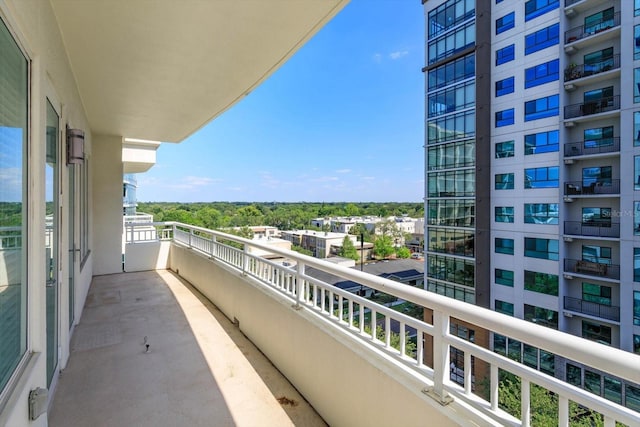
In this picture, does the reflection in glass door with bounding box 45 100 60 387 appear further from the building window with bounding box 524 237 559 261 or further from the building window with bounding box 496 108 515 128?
the building window with bounding box 496 108 515 128

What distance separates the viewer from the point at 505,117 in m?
13.4

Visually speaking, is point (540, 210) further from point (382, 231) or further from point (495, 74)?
point (382, 231)

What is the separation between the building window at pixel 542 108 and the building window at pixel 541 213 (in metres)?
3.56

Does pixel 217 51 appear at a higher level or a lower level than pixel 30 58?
higher

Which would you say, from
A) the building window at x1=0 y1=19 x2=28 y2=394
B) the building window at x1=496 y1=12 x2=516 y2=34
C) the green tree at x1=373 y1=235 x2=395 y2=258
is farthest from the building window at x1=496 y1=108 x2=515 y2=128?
the building window at x1=0 y1=19 x2=28 y2=394

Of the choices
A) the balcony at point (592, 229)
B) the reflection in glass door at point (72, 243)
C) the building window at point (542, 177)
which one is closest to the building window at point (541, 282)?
the balcony at point (592, 229)

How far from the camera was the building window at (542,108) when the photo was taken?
11984mm

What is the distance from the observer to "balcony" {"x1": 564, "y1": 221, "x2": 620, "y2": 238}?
1069cm

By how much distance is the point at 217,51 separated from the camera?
2.71 m

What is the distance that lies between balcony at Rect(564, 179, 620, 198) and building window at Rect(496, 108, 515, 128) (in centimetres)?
343

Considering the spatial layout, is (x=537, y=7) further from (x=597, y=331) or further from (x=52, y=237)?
(x=52, y=237)

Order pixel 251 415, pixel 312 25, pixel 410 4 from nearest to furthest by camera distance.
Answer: pixel 251 415 → pixel 312 25 → pixel 410 4

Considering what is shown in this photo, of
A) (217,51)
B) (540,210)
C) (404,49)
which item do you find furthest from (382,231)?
(217,51)

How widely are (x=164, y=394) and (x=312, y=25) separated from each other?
3.06 meters
